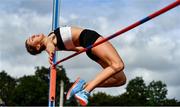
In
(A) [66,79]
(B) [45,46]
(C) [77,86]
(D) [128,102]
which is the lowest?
(C) [77,86]

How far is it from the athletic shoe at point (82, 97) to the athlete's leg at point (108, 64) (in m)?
0.06


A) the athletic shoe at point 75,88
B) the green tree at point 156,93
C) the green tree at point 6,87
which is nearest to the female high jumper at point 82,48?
the athletic shoe at point 75,88

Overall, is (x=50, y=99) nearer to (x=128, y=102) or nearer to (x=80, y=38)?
(x=80, y=38)

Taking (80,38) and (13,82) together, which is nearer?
(80,38)

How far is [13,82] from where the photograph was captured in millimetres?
76688

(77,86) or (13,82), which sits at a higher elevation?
(13,82)

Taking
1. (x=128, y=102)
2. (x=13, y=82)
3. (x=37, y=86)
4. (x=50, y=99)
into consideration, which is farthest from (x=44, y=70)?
(x=50, y=99)

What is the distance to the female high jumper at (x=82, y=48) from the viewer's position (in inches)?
265

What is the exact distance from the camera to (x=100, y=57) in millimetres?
6961

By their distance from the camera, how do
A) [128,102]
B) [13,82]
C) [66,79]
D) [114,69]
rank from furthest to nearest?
1. [13,82]
2. [66,79]
3. [128,102]
4. [114,69]

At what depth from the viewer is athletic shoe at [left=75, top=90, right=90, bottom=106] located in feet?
21.7

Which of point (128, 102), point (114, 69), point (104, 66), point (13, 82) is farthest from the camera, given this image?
point (13, 82)

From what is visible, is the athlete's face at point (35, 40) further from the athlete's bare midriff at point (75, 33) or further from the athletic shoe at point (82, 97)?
the athletic shoe at point (82, 97)

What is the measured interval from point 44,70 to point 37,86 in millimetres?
2219
